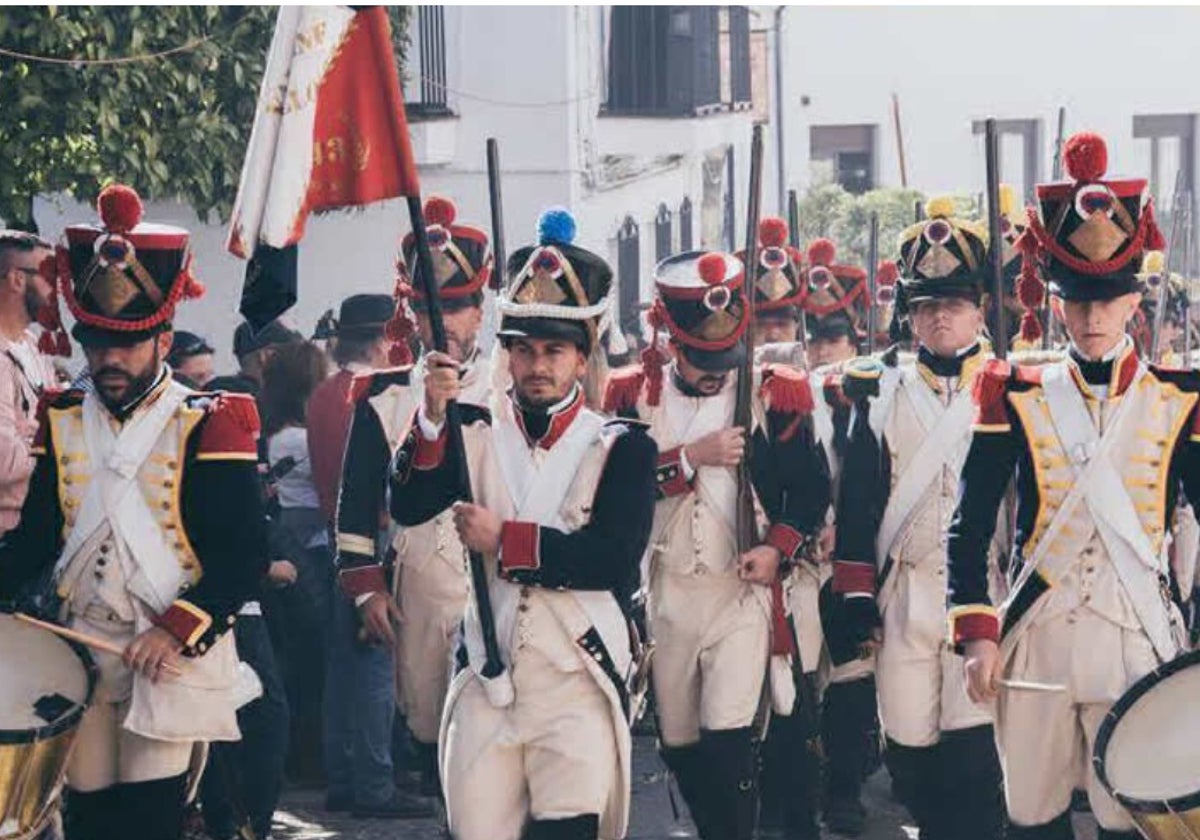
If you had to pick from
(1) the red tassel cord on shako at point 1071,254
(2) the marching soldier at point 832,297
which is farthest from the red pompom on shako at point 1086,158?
(2) the marching soldier at point 832,297

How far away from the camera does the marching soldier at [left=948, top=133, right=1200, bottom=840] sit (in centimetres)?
769

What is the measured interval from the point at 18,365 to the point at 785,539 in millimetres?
2509

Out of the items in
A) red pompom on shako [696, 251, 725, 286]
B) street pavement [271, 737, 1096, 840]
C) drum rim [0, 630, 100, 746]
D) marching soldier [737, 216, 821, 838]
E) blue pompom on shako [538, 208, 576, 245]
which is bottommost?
street pavement [271, 737, 1096, 840]

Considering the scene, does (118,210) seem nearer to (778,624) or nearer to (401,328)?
(401,328)

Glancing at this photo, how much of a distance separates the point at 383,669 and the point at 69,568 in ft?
11.4

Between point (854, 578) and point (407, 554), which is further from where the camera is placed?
point (407, 554)

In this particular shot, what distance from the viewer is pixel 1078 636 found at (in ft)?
25.3

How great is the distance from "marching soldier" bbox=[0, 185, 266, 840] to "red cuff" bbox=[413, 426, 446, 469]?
43 centimetres

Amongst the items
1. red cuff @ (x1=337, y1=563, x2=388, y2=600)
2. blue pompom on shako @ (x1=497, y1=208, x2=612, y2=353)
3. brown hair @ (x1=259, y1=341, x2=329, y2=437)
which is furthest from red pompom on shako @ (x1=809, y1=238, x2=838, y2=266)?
blue pompom on shako @ (x1=497, y1=208, x2=612, y2=353)

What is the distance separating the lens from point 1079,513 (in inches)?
305

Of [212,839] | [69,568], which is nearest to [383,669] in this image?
[212,839]

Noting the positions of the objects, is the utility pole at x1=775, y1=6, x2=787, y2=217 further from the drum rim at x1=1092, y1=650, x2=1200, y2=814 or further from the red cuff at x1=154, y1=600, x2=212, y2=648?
the drum rim at x1=1092, y1=650, x2=1200, y2=814

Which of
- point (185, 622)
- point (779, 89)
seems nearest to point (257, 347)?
point (185, 622)

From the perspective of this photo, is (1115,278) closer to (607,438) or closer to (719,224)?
(607,438)
